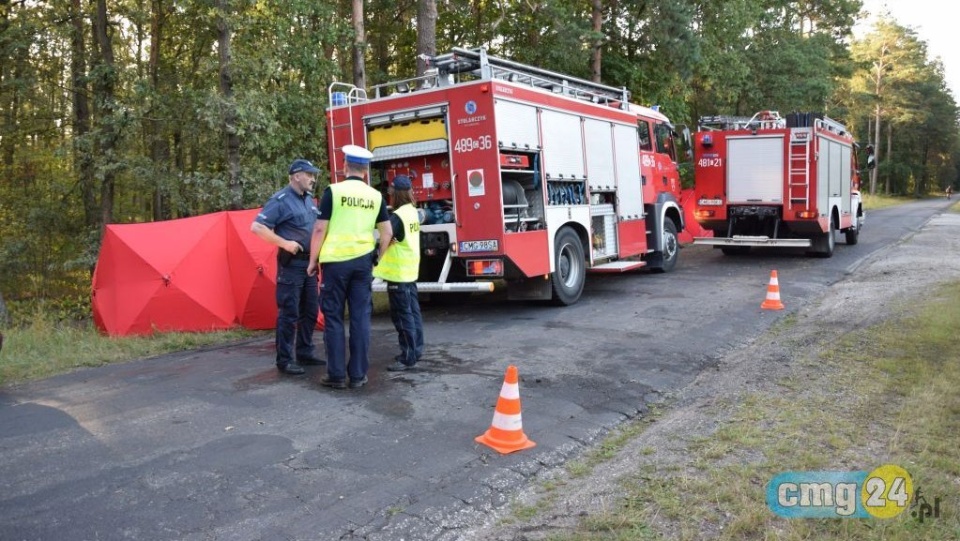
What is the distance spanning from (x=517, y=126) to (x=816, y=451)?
577cm

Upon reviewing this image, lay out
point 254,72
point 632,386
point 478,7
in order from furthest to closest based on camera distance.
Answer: point 478,7, point 254,72, point 632,386

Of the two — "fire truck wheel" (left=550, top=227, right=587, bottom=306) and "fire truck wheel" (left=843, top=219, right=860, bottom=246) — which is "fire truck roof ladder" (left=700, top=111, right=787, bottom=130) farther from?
"fire truck wheel" (left=550, top=227, right=587, bottom=306)

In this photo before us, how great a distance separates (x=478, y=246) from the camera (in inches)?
340

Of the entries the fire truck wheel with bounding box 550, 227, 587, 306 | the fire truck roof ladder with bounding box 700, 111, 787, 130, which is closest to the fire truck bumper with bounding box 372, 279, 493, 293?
the fire truck wheel with bounding box 550, 227, 587, 306

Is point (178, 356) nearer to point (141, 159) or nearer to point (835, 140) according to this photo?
point (141, 159)

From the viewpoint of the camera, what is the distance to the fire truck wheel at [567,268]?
9625mm

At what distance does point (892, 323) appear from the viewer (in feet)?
25.9

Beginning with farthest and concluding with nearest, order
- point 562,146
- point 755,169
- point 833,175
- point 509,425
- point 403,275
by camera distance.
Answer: point 833,175 → point 755,169 → point 562,146 → point 403,275 → point 509,425

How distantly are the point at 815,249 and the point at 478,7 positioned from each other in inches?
502

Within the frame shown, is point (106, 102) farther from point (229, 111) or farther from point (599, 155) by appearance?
point (599, 155)

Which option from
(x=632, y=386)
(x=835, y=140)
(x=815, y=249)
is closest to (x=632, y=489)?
(x=632, y=386)

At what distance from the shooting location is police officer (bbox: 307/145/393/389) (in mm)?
5484

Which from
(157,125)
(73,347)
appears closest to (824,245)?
(73,347)

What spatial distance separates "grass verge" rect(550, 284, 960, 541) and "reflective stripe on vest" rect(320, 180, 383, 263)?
281 cm
